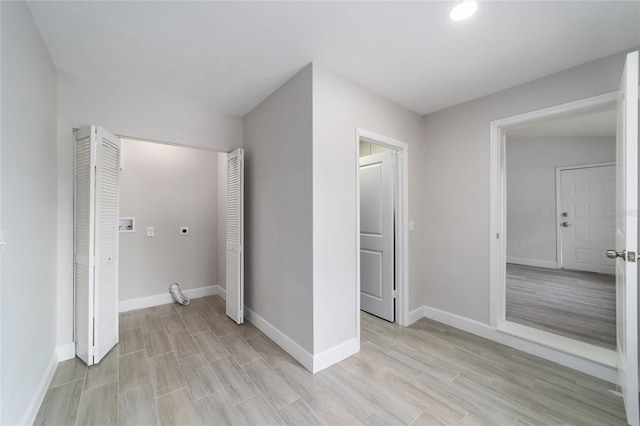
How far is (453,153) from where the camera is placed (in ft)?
9.79

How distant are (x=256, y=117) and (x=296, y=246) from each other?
1.66 metres

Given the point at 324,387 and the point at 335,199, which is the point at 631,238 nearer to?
the point at 335,199

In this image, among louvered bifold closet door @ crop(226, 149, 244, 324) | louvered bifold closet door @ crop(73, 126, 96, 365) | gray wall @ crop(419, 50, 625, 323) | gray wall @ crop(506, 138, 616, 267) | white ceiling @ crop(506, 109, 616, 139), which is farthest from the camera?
gray wall @ crop(506, 138, 616, 267)

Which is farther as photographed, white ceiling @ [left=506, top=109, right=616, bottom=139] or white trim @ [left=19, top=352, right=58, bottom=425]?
white ceiling @ [left=506, top=109, right=616, bottom=139]

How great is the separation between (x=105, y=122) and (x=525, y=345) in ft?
14.8

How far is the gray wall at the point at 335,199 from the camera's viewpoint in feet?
7.05

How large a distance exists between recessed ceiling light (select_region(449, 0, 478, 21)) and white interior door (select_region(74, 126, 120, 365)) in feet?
9.16

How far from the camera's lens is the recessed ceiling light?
56.4 inches

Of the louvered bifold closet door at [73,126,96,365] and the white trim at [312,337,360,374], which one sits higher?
the louvered bifold closet door at [73,126,96,365]

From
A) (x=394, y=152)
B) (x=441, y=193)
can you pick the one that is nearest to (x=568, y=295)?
Answer: (x=441, y=193)

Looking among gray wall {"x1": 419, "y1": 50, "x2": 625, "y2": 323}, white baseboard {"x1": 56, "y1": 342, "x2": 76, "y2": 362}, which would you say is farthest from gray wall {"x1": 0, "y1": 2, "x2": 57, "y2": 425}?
gray wall {"x1": 419, "y1": 50, "x2": 625, "y2": 323}

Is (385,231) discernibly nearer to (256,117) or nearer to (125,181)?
(256,117)

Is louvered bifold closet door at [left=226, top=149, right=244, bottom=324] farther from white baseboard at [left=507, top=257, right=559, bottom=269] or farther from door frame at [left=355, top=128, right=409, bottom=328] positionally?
white baseboard at [left=507, top=257, right=559, bottom=269]

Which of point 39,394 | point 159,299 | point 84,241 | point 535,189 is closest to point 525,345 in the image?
point 39,394
